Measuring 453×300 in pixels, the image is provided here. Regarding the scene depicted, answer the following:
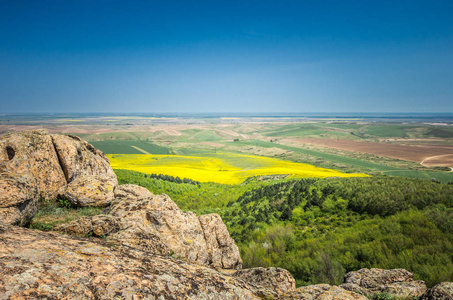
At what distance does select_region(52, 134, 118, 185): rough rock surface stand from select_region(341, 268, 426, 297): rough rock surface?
488 inches

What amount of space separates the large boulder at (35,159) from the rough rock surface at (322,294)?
10.7 metres

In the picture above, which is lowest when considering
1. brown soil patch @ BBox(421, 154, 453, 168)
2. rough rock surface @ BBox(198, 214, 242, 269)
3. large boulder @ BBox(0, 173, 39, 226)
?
brown soil patch @ BBox(421, 154, 453, 168)

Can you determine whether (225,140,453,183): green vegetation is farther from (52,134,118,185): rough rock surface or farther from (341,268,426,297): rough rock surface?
(52,134,118,185): rough rock surface

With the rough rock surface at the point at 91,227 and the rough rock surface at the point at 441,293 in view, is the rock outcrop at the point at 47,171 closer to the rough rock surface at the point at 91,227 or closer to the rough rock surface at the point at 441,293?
the rough rock surface at the point at 91,227

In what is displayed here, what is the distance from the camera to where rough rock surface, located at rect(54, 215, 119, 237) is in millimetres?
6105

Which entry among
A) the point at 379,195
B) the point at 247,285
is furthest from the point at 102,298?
the point at 379,195

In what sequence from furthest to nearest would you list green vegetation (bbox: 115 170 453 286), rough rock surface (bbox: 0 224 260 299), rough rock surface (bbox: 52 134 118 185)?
rough rock surface (bbox: 52 134 118 185) < green vegetation (bbox: 115 170 453 286) < rough rock surface (bbox: 0 224 260 299)

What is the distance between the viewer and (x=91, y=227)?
20.8ft

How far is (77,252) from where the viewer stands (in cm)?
397

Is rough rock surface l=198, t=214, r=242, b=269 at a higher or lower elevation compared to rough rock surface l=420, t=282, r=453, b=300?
lower

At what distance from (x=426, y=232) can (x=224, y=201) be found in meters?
17.2

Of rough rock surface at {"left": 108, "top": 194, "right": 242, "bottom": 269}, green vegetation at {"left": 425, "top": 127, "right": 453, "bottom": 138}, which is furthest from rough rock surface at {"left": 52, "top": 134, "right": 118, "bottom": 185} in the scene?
green vegetation at {"left": 425, "top": 127, "right": 453, "bottom": 138}

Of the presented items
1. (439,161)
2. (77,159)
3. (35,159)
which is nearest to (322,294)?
(35,159)

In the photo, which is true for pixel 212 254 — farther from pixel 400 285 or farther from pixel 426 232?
pixel 426 232
